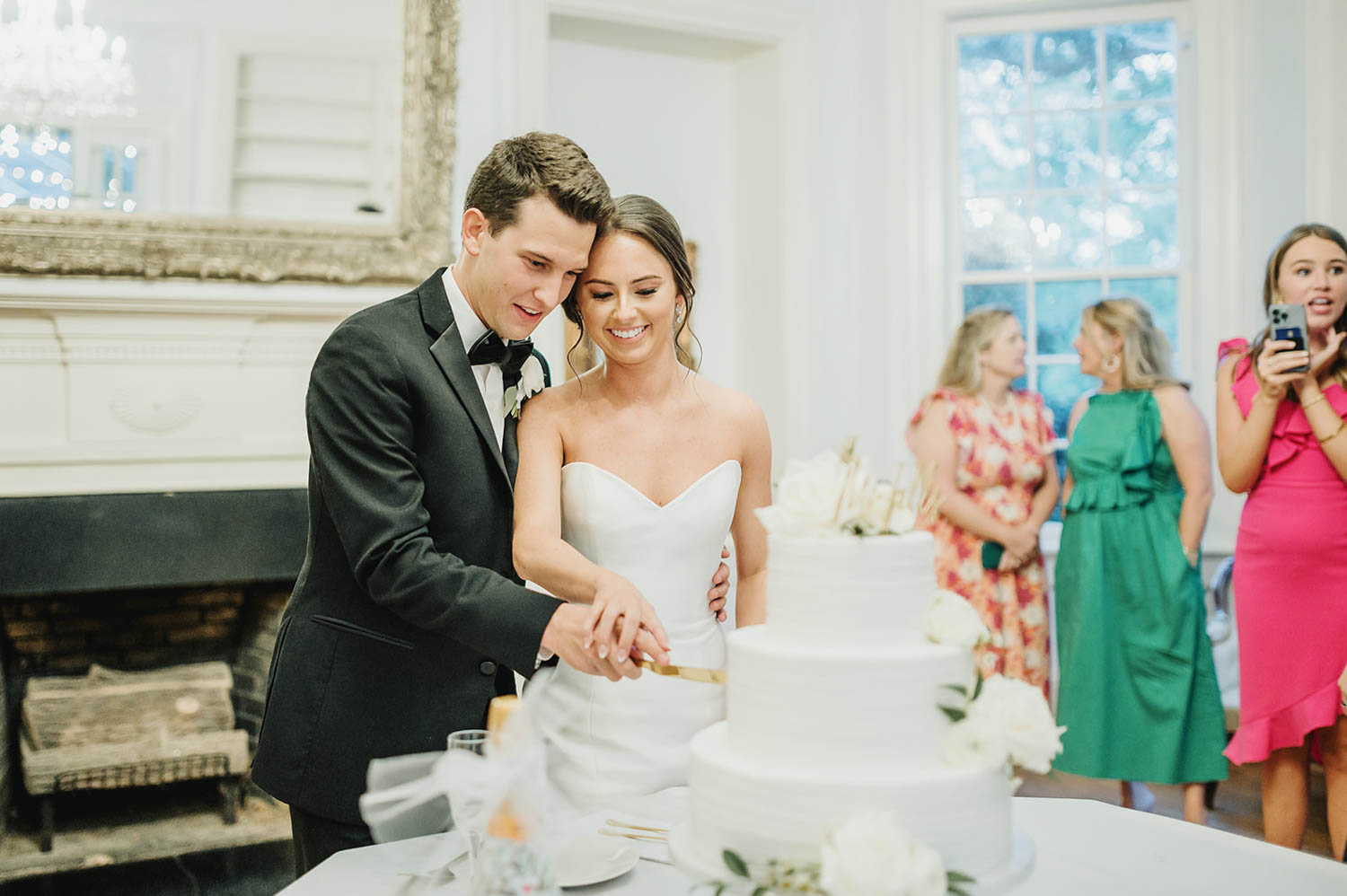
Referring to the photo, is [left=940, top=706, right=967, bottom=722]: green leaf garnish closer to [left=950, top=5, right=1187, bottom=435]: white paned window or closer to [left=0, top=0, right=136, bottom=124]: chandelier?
[left=0, top=0, right=136, bottom=124]: chandelier

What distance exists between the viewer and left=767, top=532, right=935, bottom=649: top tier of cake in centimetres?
122

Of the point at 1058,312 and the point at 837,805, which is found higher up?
the point at 1058,312

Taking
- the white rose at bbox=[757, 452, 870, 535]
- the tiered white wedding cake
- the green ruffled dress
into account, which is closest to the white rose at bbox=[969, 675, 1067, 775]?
the tiered white wedding cake

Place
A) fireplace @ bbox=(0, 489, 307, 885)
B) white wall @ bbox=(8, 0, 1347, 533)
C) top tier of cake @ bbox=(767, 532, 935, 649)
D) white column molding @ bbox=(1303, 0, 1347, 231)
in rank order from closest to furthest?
1. top tier of cake @ bbox=(767, 532, 935, 649)
2. fireplace @ bbox=(0, 489, 307, 885)
3. white column molding @ bbox=(1303, 0, 1347, 231)
4. white wall @ bbox=(8, 0, 1347, 533)

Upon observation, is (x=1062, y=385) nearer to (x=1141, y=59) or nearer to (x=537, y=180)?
(x=1141, y=59)

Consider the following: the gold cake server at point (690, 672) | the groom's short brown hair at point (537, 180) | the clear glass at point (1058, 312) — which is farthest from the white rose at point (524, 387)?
the clear glass at point (1058, 312)

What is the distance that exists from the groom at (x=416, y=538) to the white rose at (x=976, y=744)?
0.47 m

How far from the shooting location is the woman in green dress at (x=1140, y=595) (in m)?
3.58

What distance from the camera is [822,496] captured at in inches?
48.2

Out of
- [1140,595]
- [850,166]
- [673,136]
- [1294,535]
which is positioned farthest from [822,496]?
[673,136]

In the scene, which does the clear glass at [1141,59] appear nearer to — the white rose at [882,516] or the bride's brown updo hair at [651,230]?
the bride's brown updo hair at [651,230]

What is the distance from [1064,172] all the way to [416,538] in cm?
420

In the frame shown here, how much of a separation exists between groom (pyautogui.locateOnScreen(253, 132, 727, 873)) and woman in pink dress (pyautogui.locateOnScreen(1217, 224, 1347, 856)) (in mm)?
2131

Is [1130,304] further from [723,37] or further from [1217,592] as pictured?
[723,37]
